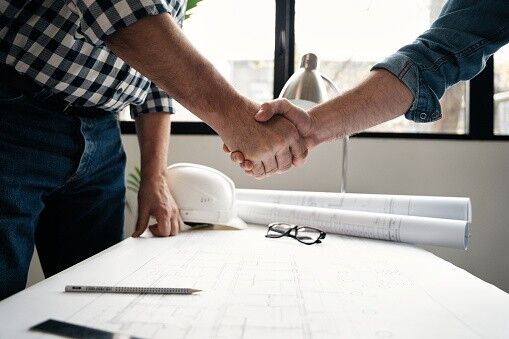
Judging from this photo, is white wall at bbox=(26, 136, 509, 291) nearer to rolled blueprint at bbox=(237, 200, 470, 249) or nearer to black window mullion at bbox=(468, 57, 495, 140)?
black window mullion at bbox=(468, 57, 495, 140)

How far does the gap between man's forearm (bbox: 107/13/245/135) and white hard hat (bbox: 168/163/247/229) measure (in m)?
0.35

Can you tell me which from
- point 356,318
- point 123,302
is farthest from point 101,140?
point 356,318

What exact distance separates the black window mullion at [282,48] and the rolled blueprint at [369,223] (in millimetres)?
954

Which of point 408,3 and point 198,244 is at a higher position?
point 408,3

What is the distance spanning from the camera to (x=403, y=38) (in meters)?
2.16

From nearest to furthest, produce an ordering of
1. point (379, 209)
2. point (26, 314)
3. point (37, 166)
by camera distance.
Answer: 1. point (26, 314)
2. point (37, 166)
3. point (379, 209)

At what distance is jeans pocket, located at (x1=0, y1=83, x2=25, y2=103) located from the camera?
78cm

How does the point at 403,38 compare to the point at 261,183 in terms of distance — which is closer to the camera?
the point at 261,183

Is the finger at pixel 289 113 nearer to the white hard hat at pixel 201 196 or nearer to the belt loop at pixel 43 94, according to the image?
the white hard hat at pixel 201 196

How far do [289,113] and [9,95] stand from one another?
68 centimetres

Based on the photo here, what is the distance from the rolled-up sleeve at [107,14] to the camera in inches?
27.2

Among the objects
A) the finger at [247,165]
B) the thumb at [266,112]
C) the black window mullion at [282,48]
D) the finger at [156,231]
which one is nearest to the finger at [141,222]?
the finger at [156,231]

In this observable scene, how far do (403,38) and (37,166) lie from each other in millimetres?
1907

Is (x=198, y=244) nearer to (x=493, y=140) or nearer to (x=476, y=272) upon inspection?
(x=476, y=272)
